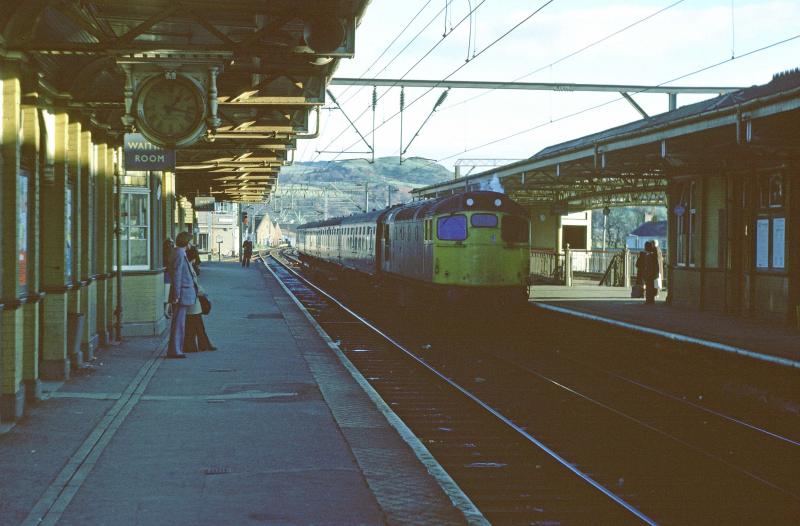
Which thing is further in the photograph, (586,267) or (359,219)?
(586,267)

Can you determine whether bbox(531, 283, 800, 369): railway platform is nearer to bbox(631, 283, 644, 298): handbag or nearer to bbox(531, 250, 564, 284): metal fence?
bbox(631, 283, 644, 298): handbag

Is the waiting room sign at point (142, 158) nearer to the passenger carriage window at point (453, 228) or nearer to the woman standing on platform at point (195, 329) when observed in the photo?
the woman standing on platform at point (195, 329)

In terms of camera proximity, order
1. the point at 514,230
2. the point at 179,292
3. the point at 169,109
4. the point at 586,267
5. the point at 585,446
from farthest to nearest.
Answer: the point at 586,267 → the point at 514,230 → the point at 179,292 → the point at 585,446 → the point at 169,109

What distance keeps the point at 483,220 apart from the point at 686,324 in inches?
182

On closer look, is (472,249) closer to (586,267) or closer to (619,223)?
(586,267)

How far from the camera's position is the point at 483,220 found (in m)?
20.9

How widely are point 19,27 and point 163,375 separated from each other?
17.3 feet

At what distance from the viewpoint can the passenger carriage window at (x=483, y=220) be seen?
20.8 m

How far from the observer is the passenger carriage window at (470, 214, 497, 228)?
20.8 m

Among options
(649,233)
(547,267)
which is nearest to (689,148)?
(547,267)

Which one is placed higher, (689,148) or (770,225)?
(689,148)

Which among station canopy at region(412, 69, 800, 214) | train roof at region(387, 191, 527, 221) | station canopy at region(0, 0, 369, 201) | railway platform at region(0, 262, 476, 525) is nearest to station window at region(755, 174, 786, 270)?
station canopy at region(412, 69, 800, 214)

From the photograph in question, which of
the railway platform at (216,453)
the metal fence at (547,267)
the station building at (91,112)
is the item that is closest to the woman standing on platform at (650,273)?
the metal fence at (547,267)

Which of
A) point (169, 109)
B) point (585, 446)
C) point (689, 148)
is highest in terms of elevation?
point (689, 148)
